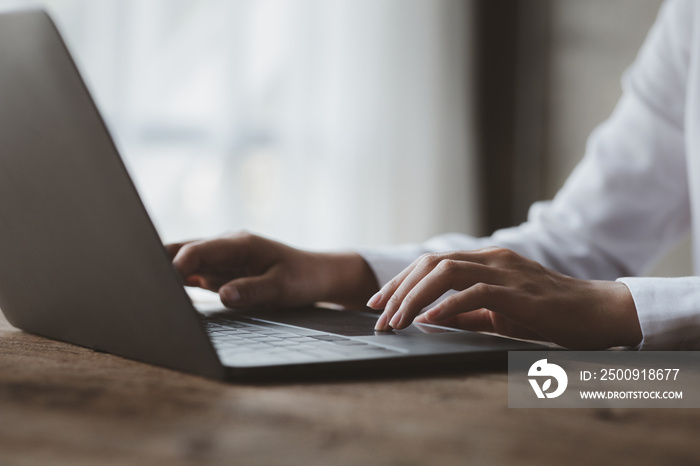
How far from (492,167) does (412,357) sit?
272 cm

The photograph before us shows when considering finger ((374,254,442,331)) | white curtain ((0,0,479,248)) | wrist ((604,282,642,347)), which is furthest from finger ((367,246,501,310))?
white curtain ((0,0,479,248))

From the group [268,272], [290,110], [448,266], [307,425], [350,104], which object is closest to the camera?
[307,425]

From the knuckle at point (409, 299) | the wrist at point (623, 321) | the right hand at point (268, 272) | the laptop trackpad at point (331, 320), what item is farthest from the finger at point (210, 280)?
the wrist at point (623, 321)

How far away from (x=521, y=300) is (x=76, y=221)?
351 millimetres

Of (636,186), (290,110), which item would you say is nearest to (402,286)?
(636,186)

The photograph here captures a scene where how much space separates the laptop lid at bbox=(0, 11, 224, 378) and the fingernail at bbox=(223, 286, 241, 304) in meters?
0.21

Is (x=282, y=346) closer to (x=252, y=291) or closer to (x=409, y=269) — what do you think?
(x=409, y=269)

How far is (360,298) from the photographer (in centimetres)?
90

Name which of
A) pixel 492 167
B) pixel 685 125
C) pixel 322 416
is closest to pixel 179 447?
pixel 322 416

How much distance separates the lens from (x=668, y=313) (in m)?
0.59

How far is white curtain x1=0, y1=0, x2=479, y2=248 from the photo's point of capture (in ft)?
7.01

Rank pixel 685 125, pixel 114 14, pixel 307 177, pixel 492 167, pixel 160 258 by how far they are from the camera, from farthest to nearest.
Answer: pixel 492 167
pixel 307 177
pixel 114 14
pixel 685 125
pixel 160 258

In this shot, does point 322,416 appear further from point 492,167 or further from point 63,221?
point 492,167

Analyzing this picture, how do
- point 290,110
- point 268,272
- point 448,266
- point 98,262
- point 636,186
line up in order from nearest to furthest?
point 98,262, point 448,266, point 268,272, point 636,186, point 290,110
